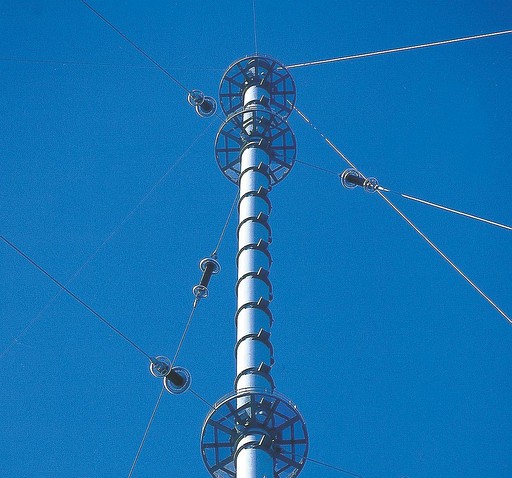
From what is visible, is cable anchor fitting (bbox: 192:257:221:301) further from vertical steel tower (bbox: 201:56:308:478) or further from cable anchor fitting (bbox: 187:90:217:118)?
cable anchor fitting (bbox: 187:90:217:118)

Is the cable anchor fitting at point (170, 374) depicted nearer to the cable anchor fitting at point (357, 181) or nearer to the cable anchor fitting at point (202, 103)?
the cable anchor fitting at point (357, 181)

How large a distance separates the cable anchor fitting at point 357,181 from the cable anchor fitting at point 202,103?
223 inches

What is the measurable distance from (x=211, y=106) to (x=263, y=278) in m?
10.6

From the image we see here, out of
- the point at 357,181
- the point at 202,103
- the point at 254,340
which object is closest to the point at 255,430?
the point at 254,340

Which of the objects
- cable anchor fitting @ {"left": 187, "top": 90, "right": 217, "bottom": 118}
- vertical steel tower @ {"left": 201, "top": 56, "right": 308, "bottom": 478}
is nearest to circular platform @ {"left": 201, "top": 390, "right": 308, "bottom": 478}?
vertical steel tower @ {"left": 201, "top": 56, "right": 308, "bottom": 478}

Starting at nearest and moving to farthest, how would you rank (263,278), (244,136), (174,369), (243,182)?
(174,369)
(263,278)
(243,182)
(244,136)

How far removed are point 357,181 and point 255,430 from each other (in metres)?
13.6

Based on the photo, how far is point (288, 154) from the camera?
27375 millimetres

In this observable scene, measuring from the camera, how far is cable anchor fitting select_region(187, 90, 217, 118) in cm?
2969

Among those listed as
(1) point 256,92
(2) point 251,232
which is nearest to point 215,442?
(2) point 251,232

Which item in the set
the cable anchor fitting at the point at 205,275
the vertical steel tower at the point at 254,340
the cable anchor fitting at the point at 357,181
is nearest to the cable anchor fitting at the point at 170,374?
the vertical steel tower at the point at 254,340

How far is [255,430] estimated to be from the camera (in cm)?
1816

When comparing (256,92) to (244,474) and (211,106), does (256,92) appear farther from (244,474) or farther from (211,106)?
(244,474)

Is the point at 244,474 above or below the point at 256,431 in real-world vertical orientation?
below
